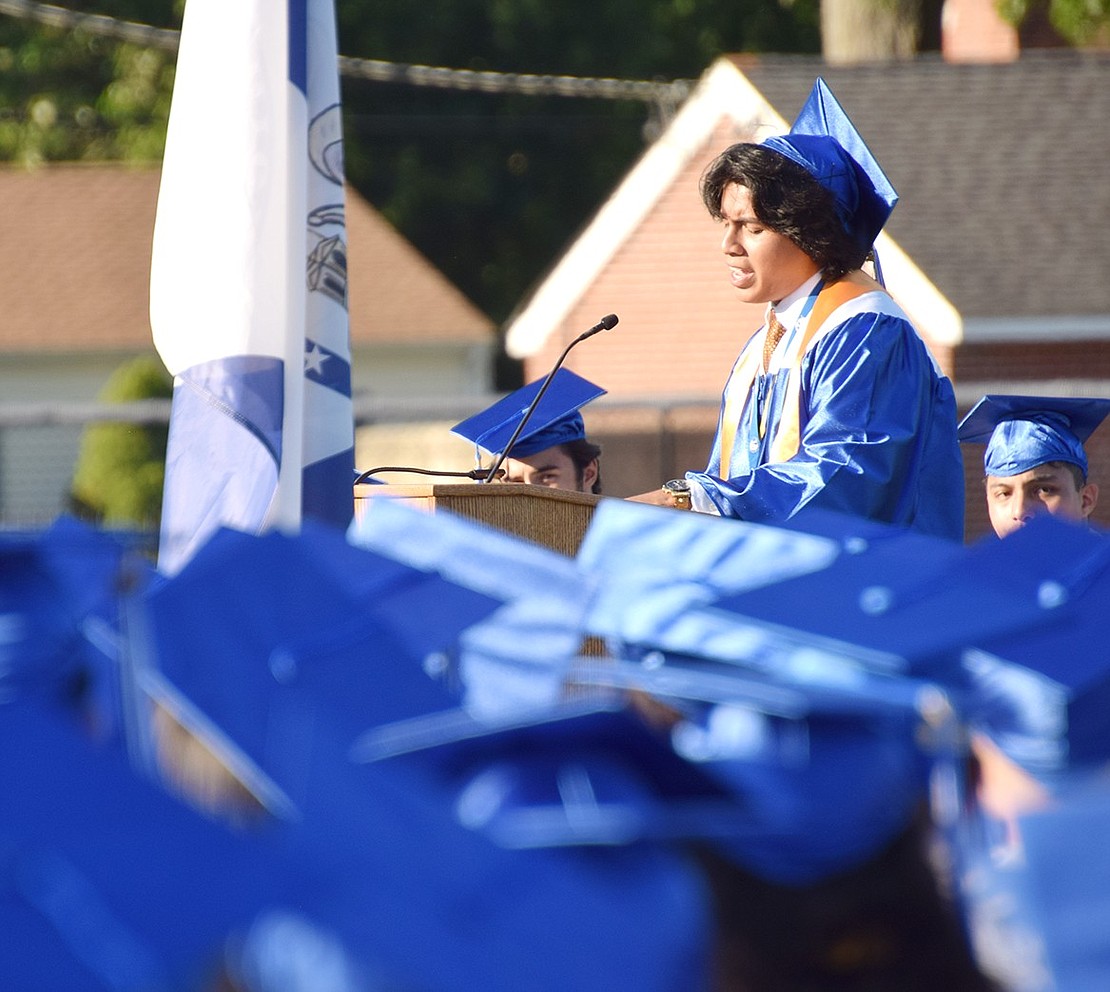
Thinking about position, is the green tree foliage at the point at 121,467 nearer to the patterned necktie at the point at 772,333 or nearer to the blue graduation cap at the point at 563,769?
the patterned necktie at the point at 772,333

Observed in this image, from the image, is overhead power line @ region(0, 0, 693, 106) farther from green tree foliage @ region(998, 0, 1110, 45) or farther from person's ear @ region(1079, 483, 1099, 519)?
person's ear @ region(1079, 483, 1099, 519)

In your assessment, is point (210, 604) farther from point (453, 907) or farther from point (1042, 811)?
point (1042, 811)

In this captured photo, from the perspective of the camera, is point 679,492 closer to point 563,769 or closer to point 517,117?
point 563,769

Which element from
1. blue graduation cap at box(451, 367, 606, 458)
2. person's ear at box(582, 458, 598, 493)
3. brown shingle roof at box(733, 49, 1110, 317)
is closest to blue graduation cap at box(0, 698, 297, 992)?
blue graduation cap at box(451, 367, 606, 458)

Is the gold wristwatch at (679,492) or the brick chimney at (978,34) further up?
the gold wristwatch at (679,492)

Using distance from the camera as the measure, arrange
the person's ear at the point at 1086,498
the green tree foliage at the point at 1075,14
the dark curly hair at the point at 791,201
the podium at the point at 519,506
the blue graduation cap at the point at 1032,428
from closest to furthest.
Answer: the podium at the point at 519,506
the dark curly hair at the point at 791,201
the blue graduation cap at the point at 1032,428
the person's ear at the point at 1086,498
the green tree foliage at the point at 1075,14

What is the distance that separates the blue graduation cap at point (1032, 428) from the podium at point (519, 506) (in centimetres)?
A: 245

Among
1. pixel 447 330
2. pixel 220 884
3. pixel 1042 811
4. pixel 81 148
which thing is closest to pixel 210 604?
pixel 220 884

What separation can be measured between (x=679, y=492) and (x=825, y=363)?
19.0 inches

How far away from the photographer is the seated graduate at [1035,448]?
17.7 ft

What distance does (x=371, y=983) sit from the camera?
1146 mm

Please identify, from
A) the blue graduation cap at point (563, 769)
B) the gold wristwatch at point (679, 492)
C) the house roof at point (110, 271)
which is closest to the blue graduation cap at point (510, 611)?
the blue graduation cap at point (563, 769)

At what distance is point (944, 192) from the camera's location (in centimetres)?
1855

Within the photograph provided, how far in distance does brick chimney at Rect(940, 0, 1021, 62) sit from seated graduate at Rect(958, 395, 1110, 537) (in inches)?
729
